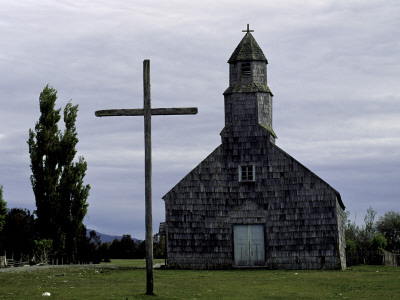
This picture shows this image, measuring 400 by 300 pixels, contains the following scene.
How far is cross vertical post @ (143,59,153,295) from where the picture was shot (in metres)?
17.2

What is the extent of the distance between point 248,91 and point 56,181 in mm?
16356

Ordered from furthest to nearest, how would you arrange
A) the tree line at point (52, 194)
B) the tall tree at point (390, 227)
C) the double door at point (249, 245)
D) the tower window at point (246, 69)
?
the tall tree at point (390, 227) → the tree line at point (52, 194) → the tower window at point (246, 69) → the double door at point (249, 245)

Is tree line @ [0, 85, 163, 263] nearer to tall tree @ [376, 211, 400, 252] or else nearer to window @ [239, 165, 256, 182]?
window @ [239, 165, 256, 182]

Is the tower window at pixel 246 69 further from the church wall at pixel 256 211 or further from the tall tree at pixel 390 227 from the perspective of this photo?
the tall tree at pixel 390 227

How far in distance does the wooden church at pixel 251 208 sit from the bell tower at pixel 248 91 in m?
0.07

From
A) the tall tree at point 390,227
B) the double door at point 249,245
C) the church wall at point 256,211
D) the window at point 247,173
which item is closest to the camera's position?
the church wall at point 256,211

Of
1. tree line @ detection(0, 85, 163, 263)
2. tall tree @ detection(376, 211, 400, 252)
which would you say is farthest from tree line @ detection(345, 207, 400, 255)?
tree line @ detection(0, 85, 163, 263)

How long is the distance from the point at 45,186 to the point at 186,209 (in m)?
13.0

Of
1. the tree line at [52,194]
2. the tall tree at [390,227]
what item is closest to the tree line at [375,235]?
the tall tree at [390,227]

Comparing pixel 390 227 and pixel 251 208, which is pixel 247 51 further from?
pixel 390 227

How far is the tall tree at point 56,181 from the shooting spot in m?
44.3

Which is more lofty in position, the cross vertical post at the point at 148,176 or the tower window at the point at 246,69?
the tower window at the point at 246,69

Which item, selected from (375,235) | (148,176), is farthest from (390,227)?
(148,176)

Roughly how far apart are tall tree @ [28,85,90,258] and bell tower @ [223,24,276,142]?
13631 millimetres
